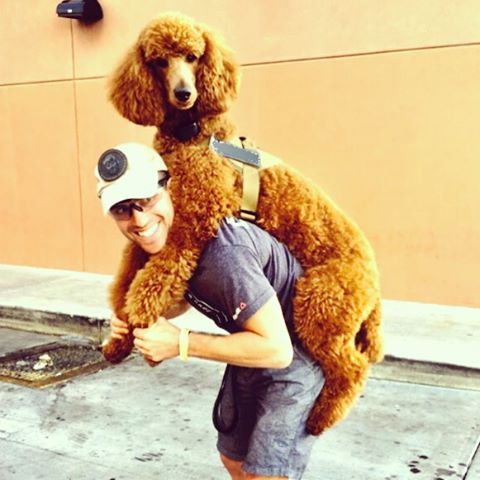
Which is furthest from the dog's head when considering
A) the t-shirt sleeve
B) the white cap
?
the t-shirt sleeve

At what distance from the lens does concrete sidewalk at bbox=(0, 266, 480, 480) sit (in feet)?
13.4

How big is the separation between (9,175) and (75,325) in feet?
11.1

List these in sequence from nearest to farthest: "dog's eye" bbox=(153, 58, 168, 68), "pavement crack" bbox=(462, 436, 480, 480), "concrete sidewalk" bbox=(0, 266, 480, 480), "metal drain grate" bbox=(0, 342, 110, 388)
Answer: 1. "dog's eye" bbox=(153, 58, 168, 68)
2. "pavement crack" bbox=(462, 436, 480, 480)
3. "concrete sidewalk" bbox=(0, 266, 480, 480)
4. "metal drain grate" bbox=(0, 342, 110, 388)

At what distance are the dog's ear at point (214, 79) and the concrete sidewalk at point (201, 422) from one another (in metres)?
2.36

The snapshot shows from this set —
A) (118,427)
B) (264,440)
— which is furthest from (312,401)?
(118,427)

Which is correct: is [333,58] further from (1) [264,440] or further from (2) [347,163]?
(1) [264,440]

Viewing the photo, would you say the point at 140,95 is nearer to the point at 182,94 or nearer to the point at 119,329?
the point at 182,94

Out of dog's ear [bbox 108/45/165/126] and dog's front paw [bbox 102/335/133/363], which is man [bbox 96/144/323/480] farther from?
dog's ear [bbox 108/45/165/126]

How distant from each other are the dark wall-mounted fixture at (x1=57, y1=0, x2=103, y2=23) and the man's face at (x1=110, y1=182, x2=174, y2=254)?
6.69m

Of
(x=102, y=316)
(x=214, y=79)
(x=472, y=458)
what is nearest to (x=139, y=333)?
(x=214, y=79)

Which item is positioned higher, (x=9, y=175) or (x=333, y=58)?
(x=333, y=58)

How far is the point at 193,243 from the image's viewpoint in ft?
7.19

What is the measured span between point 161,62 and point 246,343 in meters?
1.00

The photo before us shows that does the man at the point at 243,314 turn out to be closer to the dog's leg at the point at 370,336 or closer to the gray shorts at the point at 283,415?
the gray shorts at the point at 283,415
